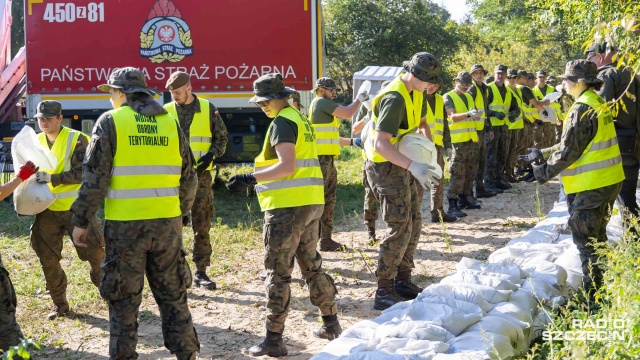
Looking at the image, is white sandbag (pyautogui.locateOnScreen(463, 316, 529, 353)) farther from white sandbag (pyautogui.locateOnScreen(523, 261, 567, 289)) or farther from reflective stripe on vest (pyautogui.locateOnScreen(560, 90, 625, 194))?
reflective stripe on vest (pyautogui.locateOnScreen(560, 90, 625, 194))

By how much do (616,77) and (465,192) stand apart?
450cm

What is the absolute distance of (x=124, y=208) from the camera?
4.62m

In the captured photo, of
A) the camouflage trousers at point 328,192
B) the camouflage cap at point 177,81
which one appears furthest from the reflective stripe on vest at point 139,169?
the camouflage trousers at point 328,192

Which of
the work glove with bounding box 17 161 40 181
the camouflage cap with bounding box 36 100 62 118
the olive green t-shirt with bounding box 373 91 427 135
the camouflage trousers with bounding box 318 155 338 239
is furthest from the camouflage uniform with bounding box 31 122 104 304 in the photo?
the camouflage trousers with bounding box 318 155 338 239

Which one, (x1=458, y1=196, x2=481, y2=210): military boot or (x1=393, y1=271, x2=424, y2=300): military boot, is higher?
(x1=458, y1=196, x2=481, y2=210): military boot

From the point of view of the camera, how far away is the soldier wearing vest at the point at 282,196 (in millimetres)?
5254

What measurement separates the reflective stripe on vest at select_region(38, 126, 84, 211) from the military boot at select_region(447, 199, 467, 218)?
5.58 metres

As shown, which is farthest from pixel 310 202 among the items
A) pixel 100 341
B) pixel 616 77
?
pixel 616 77

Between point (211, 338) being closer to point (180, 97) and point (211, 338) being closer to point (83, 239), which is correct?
point (83, 239)

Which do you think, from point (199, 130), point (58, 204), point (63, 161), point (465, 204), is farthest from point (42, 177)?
point (465, 204)

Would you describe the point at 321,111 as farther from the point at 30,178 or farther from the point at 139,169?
the point at 139,169

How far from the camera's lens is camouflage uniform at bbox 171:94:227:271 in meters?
7.05

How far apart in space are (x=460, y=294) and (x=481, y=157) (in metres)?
6.76

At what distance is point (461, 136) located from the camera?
10.8 meters
